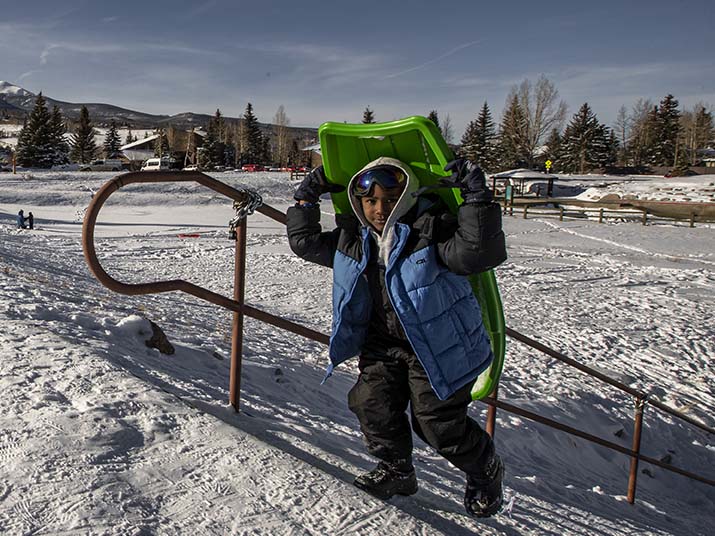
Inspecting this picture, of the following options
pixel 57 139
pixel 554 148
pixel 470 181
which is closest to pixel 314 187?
pixel 470 181

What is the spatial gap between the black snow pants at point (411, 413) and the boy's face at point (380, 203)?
0.51 m

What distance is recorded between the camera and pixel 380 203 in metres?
2.27

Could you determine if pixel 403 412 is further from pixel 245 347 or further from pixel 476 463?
pixel 245 347

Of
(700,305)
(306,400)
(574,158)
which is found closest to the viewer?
(306,400)

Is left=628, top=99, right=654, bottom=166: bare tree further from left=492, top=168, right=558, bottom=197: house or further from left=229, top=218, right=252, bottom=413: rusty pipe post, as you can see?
left=229, top=218, right=252, bottom=413: rusty pipe post

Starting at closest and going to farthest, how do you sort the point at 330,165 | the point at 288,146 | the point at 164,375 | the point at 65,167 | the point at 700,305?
the point at 330,165, the point at 164,375, the point at 700,305, the point at 65,167, the point at 288,146

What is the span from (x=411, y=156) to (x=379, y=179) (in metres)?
0.26

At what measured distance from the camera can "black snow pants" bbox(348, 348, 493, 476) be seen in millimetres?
2178

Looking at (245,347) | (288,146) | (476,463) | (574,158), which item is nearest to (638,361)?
(245,347)

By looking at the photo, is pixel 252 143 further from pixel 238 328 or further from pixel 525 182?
pixel 238 328

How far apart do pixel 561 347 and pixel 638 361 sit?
101 cm

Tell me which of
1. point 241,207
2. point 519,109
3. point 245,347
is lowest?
point 245,347

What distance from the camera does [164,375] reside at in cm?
310

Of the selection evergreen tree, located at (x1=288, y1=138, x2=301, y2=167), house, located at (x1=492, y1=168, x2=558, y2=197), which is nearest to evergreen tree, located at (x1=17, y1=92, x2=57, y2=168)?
evergreen tree, located at (x1=288, y1=138, x2=301, y2=167)
